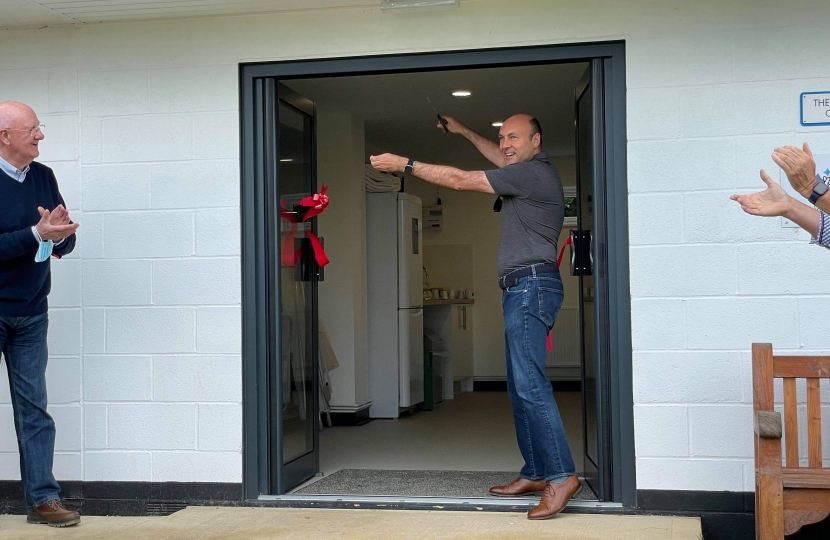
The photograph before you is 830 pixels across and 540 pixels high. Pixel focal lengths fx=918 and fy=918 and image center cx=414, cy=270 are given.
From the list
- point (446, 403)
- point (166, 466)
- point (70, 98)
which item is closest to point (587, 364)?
point (166, 466)

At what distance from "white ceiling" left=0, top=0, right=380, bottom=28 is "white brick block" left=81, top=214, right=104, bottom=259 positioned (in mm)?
926

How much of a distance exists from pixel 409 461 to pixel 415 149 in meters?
4.27

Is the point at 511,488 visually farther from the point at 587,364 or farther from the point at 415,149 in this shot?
the point at 415,149

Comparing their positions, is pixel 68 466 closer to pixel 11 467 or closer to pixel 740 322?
pixel 11 467

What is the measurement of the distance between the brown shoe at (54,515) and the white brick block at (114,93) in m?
1.80

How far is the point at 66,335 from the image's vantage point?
4.36 m

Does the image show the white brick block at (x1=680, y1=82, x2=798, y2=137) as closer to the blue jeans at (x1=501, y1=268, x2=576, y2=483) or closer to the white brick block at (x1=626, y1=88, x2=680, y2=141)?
the white brick block at (x1=626, y1=88, x2=680, y2=141)

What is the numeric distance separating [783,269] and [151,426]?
114 inches

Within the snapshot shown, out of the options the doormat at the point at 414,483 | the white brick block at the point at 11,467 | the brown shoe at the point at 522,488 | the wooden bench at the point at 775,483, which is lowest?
the doormat at the point at 414,483

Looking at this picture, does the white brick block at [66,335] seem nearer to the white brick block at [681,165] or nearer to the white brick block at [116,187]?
the white brick block at [116,187]

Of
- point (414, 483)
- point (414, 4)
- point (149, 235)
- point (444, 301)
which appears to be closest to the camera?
point (414, 4)

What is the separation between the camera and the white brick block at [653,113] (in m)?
3.89

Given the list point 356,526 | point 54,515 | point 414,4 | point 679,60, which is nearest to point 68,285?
point 54,515

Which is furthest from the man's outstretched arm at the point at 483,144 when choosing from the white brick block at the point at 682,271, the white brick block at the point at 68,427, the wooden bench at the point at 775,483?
the white brick block at the point at 68,427
